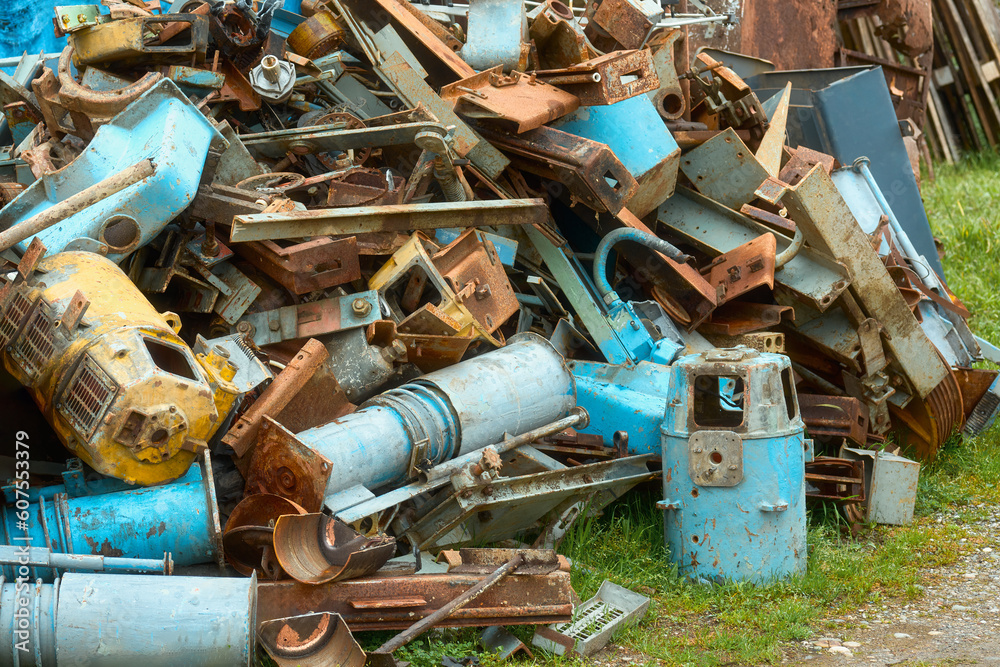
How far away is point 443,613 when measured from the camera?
285 centimetres

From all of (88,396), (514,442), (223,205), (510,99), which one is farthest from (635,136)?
(88,396)

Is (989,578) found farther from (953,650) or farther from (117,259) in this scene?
(117,259)

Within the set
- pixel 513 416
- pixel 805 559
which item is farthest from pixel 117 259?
pixel 805 559

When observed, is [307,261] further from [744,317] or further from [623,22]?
[623,22]

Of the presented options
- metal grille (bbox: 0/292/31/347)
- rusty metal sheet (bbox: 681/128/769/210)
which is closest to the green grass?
metal grille (bbox: 0/292/31/347)

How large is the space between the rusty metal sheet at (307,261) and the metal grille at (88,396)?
0.99 meters

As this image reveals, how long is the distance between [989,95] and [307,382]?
9.11 metres

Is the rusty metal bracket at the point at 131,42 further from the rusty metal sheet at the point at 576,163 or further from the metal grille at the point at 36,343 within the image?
the metal grille at the point at 36,343

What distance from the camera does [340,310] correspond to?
3.70 m

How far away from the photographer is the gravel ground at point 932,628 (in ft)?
9.98

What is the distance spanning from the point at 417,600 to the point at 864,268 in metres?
2.75

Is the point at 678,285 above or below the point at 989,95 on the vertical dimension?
below

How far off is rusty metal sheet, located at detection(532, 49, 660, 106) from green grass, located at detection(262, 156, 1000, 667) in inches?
74.7

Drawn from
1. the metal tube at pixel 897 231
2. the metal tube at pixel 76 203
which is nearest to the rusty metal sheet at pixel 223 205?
the metal tube at pixel 76 203
